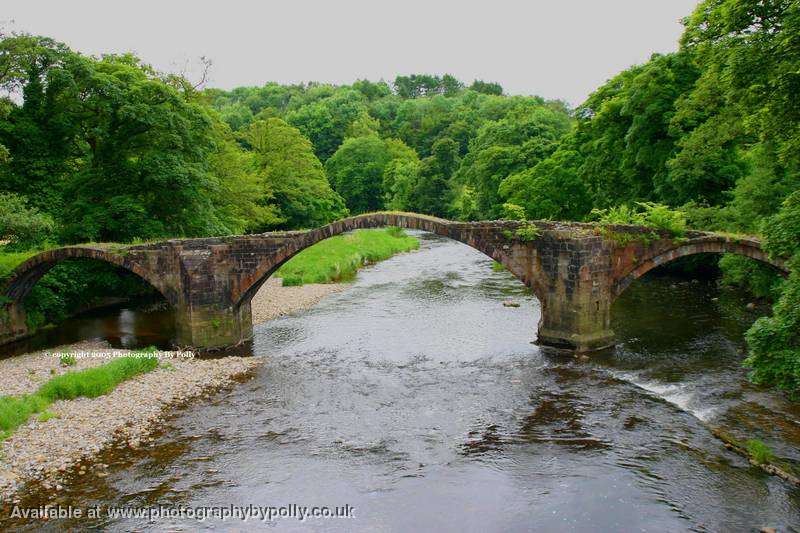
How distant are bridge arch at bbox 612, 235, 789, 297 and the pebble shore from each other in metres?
14.2

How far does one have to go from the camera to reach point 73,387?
61.8 ft

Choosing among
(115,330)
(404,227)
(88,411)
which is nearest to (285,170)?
(115,330)

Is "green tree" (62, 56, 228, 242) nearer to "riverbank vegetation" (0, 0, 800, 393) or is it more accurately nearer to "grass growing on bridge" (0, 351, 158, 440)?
"riverbank vegetation" (0, 0, 800, 393)

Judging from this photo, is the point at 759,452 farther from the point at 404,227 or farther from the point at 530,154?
the point at 530,154

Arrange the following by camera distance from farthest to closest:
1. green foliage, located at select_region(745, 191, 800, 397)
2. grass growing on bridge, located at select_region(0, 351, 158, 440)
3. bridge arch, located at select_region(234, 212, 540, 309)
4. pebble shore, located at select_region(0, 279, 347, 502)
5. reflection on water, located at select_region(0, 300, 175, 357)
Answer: reflection on water, located at select_region(0, 300, 175, 357), bridge arch, located at select_region(234, 212, 540, 309), grass growing on bridge, located at select_region(0, 351, 158, 440), pebble shore, located at select_region(0, 279, 347, 502), green foliage, located at select_region(745, 191, 800, 397)

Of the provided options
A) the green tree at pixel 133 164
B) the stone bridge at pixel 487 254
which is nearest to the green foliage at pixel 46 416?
the stone bridge at pixel 487 254

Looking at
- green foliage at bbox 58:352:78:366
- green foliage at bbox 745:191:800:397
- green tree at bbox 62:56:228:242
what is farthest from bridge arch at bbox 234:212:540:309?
green foliage at bbox 745:191:800:397

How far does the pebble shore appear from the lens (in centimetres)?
1458

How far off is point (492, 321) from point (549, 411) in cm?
1079

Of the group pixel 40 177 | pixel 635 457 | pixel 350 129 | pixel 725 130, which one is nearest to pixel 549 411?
pixel 635 457

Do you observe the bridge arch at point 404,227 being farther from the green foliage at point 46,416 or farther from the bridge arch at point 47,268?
Answer: the green foliage at point 46,416

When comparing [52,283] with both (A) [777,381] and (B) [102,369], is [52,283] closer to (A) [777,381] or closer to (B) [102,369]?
(B) [102,369]

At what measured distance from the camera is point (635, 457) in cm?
1469

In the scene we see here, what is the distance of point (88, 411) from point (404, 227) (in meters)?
12.5
